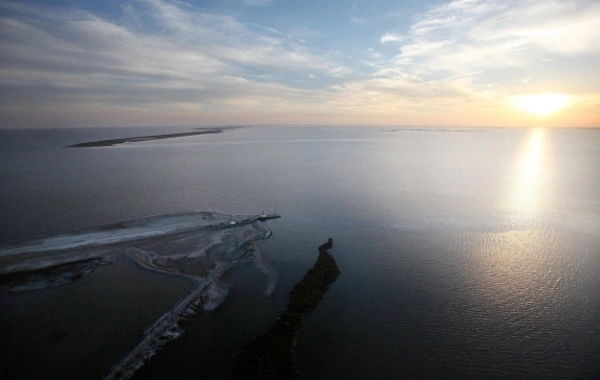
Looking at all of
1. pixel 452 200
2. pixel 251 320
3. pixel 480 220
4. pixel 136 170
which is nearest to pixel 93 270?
pixel 251 320

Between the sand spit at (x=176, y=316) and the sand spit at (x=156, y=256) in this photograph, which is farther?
the sand spit at (x=156, y=256)

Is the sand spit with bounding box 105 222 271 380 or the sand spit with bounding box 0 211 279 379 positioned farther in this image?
the sand spit with bounding box 0 211 279 379

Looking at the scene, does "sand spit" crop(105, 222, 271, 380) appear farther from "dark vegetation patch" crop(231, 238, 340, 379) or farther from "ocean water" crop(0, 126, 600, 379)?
"dark vegetation patch" crop(231, 238, 340, 379)

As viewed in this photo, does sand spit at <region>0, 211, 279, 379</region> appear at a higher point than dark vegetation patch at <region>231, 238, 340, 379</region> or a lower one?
higher

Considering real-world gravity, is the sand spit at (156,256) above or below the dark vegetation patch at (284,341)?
above

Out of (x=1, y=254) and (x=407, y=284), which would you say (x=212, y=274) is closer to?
(x=407, y=284)

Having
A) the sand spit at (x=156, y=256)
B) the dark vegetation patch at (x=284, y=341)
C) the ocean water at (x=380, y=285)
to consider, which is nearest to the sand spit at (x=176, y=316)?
the sand spit at (x=156, y=256)

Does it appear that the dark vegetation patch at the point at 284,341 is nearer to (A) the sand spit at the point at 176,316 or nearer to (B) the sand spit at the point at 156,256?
(B) the sand spit at the point at 156,256

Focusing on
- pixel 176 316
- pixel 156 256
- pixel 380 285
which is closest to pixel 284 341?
pixel 176 316

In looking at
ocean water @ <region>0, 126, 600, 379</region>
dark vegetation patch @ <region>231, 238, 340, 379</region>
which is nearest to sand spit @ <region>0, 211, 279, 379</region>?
ocean water @ <region>0, 126, 600, 379</region>

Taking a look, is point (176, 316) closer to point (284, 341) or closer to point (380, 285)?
point (284, 341)

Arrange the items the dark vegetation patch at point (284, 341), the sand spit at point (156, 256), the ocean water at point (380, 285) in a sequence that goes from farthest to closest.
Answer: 1. the sand spit at point (156, 256)
2. the ocean water at point (380, 285)
3. the dark vegetation patch at point (284, 341)
